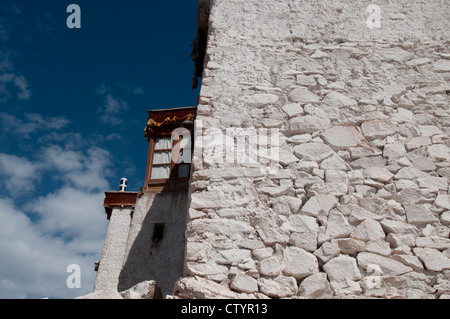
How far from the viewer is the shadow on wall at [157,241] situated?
219 inches

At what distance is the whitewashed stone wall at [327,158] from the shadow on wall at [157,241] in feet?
9.64

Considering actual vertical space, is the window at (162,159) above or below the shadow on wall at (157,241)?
above

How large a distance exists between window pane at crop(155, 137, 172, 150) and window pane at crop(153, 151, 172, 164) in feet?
0.42

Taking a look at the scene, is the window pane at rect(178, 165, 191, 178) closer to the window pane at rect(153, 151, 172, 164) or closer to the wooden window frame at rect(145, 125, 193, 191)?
the wooden window frame at rect(145, 125, 193, 191)

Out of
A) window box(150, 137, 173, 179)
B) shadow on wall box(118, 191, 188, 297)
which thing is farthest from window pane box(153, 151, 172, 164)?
shadow on wall box(118, 191, 188, 297)

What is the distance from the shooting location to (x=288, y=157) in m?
3.00

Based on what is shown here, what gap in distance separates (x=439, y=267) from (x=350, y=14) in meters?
2.72

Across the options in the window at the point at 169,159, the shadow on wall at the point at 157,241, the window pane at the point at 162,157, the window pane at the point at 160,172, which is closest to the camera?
the shadow on wall at the point at 157,241

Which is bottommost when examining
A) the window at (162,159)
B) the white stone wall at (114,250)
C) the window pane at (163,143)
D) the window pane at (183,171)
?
the white stone wall at (114,250)

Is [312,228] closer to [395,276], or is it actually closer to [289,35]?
[395,276]

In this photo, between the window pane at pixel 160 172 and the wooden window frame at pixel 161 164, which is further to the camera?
the window pane at pixel 160 172

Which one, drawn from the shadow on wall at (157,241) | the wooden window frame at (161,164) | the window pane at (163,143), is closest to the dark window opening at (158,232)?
the shadow on wall at (157,241)

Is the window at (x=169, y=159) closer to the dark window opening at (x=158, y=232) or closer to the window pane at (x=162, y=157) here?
the window pane at (x=162, y=157)

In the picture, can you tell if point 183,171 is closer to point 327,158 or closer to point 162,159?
point 162,159
